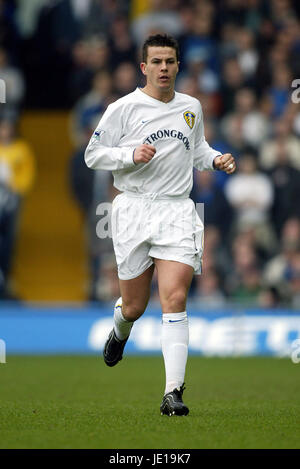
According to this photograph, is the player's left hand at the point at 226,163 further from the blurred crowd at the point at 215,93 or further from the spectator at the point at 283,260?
the spectator at the point at 283,260

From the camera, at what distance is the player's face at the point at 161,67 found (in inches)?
307

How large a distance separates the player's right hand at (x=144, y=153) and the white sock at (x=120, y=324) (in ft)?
4.64

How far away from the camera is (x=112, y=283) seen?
1567 centimetres

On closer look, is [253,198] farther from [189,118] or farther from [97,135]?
[97,135]

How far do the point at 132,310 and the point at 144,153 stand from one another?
1.30 meters

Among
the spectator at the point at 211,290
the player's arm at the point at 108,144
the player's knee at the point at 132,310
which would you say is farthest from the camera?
the spectator at the point at 211,290

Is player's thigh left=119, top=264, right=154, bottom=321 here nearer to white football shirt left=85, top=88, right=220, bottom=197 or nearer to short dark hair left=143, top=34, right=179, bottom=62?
white football shirt left=85, top=88, right=220, bottom=197

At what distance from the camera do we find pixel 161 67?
7801 millimetres

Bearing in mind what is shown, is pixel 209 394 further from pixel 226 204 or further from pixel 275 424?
pixel 226 204

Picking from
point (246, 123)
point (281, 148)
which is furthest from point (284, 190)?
point (246, 123)

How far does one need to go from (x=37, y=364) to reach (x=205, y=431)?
262 inches

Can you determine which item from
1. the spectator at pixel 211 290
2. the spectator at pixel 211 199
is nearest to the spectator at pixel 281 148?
the spectator at pixel 211 199

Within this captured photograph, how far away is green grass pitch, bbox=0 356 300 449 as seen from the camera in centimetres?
641
